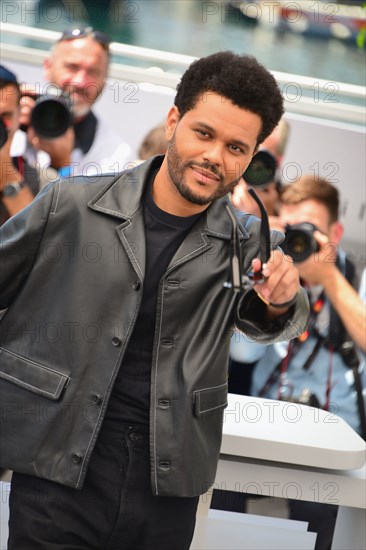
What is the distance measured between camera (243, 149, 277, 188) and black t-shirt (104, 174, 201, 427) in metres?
1.24

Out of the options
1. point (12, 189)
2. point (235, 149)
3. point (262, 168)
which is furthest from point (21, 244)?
point (262, 168)

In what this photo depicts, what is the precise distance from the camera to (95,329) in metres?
1.60

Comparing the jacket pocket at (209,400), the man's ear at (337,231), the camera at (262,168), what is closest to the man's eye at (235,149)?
the jacket pocket at (209,400)

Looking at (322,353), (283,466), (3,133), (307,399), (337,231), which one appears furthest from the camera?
(337,231)

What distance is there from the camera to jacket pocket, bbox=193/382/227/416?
1614 mm

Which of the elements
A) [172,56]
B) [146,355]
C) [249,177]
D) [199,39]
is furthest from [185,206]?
[199,39]

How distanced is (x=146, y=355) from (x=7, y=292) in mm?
273

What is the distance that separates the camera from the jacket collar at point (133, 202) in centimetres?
164

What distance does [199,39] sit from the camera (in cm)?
734

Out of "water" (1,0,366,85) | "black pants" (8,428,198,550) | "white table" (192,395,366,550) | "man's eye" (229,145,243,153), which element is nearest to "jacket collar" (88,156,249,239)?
"man's eye" (229,145,243,153)

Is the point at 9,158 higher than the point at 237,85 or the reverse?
the reverse

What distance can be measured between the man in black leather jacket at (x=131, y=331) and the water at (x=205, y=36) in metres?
4.83

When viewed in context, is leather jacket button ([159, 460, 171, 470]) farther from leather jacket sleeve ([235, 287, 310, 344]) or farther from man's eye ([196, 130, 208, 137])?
man's eye ([196, 130, 208, 137])

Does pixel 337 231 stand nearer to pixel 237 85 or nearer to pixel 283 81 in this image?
pixel 283 81
